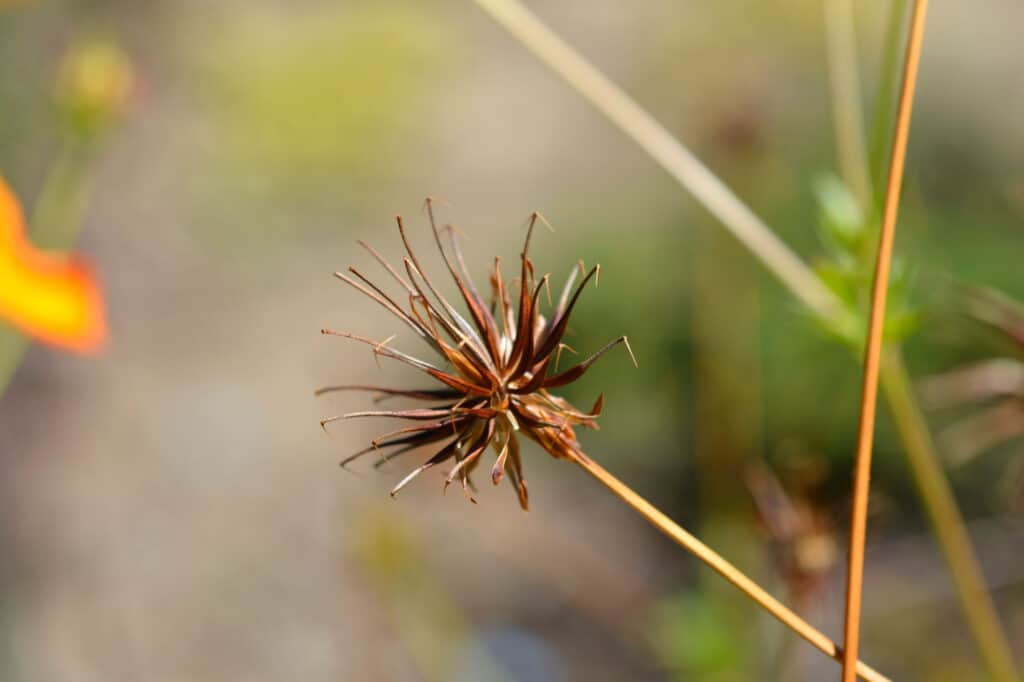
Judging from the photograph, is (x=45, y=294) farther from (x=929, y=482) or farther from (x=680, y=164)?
(x=929, y=482)

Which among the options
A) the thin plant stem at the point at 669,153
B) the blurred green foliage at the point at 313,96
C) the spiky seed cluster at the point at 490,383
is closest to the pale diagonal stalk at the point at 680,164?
the thin plant stem at the point at 669,153

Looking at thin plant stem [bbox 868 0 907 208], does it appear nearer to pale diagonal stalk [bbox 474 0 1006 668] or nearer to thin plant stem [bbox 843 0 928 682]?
pale diagonal stalk [bbox 474 0 1006 668]

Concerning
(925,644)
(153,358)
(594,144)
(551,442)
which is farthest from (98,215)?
(551,442)

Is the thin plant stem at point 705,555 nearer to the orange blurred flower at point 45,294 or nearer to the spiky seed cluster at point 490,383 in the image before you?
the spiky seed cluster at point 490,383

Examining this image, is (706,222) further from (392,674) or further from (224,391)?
(224,391)

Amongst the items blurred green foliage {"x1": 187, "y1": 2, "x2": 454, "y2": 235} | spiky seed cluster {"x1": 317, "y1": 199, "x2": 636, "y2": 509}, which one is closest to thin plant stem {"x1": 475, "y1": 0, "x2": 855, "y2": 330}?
spiky seed cluster {"x1": 317, "y1": 199, "x2": 636, "y2": 509}

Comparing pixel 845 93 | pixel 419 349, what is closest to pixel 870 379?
pixel 845 93
